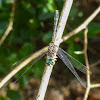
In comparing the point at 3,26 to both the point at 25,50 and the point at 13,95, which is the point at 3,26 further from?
the point at 13,95

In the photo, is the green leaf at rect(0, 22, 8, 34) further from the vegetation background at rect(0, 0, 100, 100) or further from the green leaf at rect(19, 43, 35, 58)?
the green leaf at rect(19, 43, 35, 58)

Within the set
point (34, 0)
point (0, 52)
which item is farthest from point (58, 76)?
point (34, 0)

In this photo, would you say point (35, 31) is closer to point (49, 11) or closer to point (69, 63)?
point (49, 11)

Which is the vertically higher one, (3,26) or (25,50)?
(3,26)

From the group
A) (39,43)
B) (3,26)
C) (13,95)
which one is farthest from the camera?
(39,43)

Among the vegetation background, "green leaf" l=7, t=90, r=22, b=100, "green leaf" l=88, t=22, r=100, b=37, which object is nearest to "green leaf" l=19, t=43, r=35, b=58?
the vegetation background

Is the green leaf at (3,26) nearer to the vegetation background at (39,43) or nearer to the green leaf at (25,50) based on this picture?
the vegetation background at (39,43)

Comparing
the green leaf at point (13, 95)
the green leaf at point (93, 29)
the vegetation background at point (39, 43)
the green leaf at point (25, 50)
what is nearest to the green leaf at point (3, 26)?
the vegetation background at point (39, 43)

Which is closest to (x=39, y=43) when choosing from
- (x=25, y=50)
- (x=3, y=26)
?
(x=3, y=26)
